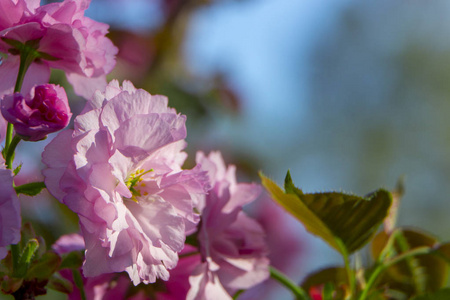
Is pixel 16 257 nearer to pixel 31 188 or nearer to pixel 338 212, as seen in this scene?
pixel 31 188

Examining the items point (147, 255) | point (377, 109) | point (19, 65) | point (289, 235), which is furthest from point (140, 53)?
point (377, 109)

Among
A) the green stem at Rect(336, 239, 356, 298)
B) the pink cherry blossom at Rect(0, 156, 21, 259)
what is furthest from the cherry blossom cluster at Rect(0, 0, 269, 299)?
the green stem at Rect(336, 239, 356, 298)

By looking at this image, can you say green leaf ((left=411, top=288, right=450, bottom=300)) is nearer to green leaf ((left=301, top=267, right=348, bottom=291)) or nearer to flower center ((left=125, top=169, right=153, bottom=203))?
green leaf ((left=301, top=267, right=348, bottom=291))

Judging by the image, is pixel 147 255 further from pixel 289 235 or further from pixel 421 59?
pixel 421 59

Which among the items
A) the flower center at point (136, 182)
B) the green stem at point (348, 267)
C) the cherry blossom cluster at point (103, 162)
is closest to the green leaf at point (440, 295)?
the green stem at point (348, 267)

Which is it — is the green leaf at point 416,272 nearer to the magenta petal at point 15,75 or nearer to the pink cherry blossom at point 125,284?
the pink cherry blossom at point 125,284

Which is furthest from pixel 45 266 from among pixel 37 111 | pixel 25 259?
pixel 37 111
